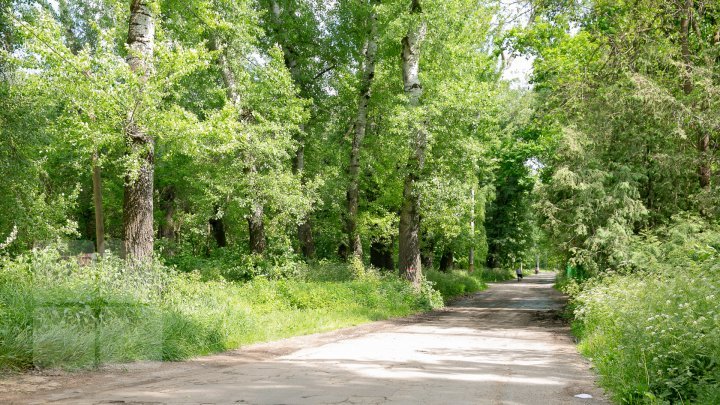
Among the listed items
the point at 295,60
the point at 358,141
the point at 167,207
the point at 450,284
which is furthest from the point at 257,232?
the point at 167,207

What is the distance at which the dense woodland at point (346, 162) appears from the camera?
9.18m

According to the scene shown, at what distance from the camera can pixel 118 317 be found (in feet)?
31.5

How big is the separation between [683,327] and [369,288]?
1416 centimetres

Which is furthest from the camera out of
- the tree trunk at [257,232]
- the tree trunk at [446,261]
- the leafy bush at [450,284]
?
the tree trunk at [446,261]

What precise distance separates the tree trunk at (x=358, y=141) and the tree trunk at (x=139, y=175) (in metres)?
13.1

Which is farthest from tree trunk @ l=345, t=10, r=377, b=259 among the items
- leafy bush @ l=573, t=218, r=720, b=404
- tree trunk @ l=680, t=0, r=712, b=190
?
leafy bush @ l=573, t=218, r=720, b=404

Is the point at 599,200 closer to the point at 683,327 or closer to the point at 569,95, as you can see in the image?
the point at 569,95

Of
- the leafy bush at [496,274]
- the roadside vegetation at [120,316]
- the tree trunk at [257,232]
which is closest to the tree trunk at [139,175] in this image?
the roadside vegetation at [120,316]

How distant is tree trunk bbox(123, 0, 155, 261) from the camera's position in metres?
12.5

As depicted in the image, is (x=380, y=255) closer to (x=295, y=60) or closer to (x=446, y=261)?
(x=446, y=261)

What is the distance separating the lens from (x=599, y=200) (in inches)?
695

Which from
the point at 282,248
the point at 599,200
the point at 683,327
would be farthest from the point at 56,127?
the point at 599,200

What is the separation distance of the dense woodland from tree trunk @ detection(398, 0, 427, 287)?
0.08 meters

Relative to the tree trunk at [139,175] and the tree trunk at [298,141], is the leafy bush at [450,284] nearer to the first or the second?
the tree trunk at [298,141]
